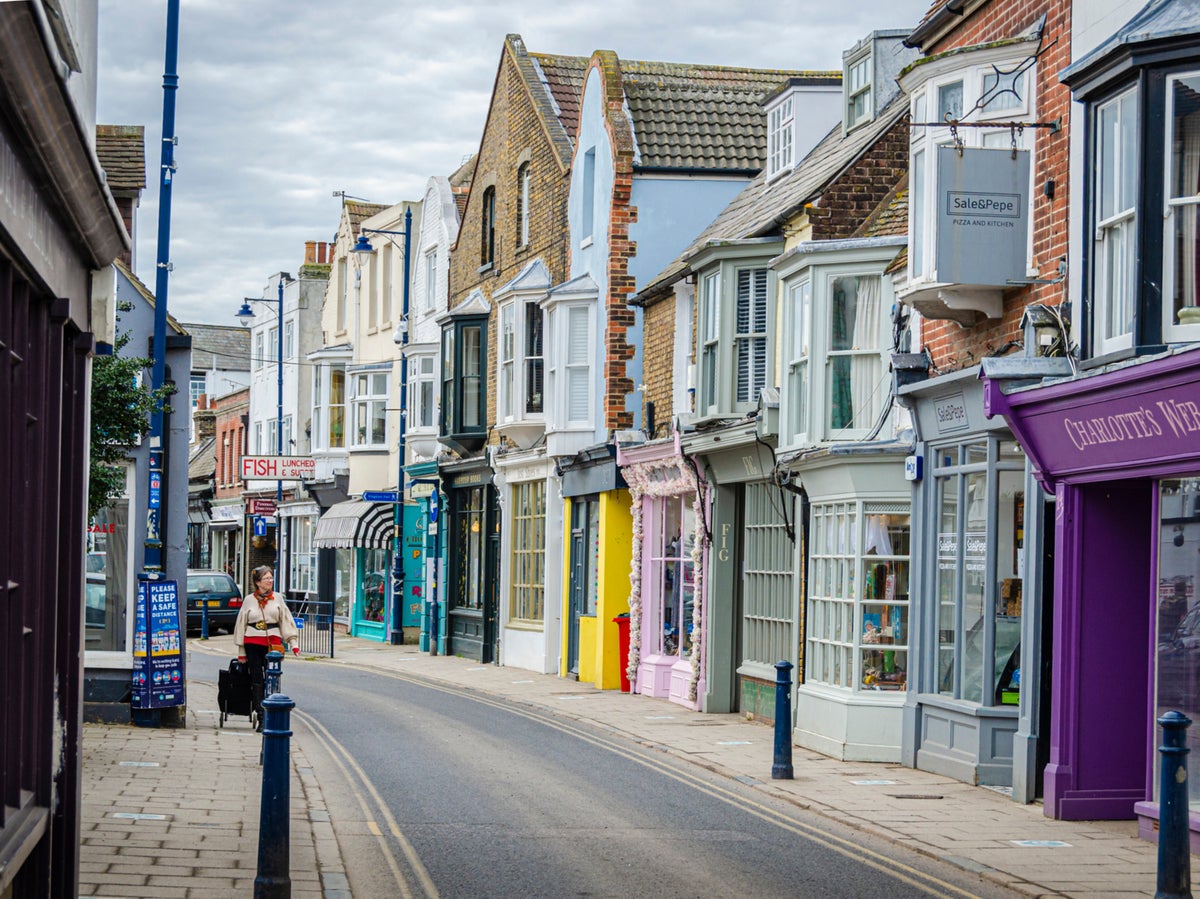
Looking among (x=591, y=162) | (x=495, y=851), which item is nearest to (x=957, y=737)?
(x=495, y=851)

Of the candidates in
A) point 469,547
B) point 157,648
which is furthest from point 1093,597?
point 469,547

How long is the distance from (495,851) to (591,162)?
19247mm

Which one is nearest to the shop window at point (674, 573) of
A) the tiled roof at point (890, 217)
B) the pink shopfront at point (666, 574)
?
the pink shopfront at point (666, 574)

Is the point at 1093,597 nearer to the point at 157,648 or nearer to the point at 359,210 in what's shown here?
the point at 157,648

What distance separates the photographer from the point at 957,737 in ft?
50.4

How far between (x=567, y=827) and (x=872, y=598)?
6052mm

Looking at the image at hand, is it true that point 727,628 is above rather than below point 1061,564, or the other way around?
below

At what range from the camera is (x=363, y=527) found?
4072 cm

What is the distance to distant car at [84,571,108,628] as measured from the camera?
62.0 feet

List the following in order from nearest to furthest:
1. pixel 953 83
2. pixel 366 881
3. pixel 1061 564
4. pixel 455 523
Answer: pixel 366 881, pixel 1061 564, pixel 953 83, pixel 455 523

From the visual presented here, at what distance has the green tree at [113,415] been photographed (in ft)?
55.4

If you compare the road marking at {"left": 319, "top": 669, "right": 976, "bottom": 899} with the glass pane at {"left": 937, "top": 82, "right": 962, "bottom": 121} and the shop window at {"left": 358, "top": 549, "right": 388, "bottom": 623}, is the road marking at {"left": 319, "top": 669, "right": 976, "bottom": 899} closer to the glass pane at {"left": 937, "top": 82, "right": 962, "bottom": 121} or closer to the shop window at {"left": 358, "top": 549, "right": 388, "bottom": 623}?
the glass pane at {"left": 937, "top": 82, "right": 962, "bottom": 121}

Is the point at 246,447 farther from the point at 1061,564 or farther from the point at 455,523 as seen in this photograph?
the point at 1061,564

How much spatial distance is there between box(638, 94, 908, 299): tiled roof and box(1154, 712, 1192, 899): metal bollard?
11705 mm
